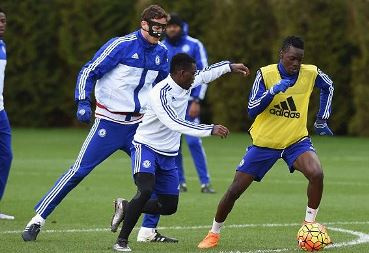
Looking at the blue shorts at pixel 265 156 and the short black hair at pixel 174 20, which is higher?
the short black hair at pixel 174 20

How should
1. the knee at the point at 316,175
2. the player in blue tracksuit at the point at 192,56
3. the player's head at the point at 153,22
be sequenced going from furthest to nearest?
1. the player in blue tracksuit at the point at 192,56
2. the player's head at the point at 153,22
3. the knee at the point at 316,175

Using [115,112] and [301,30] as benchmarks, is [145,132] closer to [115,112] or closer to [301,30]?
[115,112]

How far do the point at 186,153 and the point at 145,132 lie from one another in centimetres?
1321

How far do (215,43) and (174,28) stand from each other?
552 inches

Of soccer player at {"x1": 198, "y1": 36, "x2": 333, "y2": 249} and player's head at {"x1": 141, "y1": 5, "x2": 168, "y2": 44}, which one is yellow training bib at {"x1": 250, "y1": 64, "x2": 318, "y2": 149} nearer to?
soccer player at {"x1": 198, "y1": 36, "x2": 333, "y2": 249}

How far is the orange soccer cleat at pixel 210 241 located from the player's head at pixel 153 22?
2144mm

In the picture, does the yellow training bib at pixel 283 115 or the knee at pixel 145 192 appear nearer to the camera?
the knee at pixel 145 192

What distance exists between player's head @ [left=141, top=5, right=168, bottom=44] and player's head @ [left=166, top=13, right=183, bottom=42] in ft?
15.5

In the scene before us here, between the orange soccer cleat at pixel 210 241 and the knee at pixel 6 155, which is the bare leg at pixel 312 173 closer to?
the orange soccer cleat at pixel 210 241

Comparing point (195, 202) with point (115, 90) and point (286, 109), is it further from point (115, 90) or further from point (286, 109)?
point (286, 109)

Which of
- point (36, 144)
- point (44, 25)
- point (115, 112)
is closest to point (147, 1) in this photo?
point (44, 25)

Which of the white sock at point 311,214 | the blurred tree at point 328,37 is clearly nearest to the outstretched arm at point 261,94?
the white sock at point 311,214

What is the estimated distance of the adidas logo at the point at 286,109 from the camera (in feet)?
35.0

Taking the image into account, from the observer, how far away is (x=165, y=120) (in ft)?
33.1
